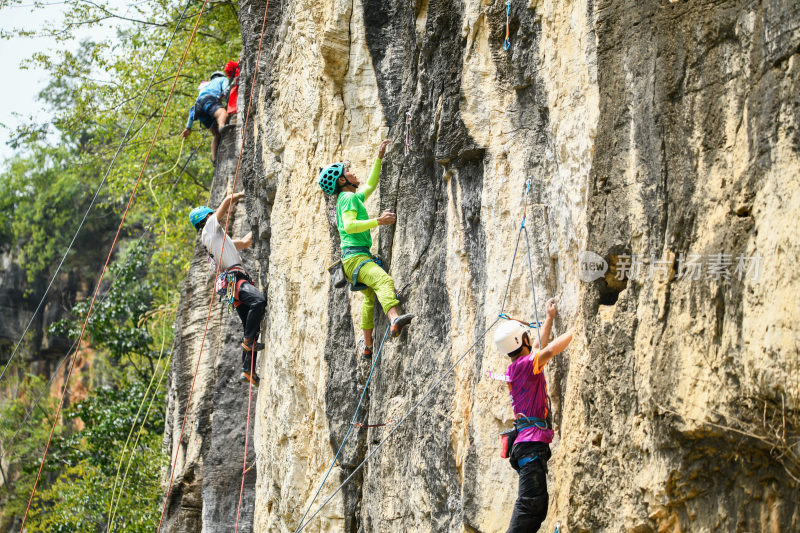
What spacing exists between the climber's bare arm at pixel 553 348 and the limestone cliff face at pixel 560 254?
12cm

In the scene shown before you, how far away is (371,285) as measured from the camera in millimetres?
7914

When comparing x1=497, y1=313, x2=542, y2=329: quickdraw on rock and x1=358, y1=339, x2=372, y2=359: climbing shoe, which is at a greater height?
x1=497, y1=313, x2=542, y2=329: quickdraw on rock

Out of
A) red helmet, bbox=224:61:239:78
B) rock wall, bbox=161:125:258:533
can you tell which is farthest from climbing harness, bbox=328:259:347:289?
red helmet, bbox=224:61:239:78

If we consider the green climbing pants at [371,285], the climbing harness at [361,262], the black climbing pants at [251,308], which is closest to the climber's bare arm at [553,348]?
the green climbing pants at [371,285]

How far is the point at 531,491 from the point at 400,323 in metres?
2.31

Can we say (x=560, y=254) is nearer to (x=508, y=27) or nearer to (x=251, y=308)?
(x=508, y=27)

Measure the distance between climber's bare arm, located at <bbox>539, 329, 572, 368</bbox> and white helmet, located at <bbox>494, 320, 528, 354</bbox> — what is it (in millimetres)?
253

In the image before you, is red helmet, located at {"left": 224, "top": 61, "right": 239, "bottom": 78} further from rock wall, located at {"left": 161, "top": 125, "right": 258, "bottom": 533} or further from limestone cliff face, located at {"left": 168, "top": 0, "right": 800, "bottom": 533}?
limestone cliff face, located at {"left": 168, "top": 0, "right": 800, "bottom": 533}

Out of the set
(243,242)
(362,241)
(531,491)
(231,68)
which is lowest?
(531,491)

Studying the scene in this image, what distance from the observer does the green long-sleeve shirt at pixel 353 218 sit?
8.04 metres

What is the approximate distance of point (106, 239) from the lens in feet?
93.0

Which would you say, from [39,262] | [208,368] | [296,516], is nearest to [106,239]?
[39,262]

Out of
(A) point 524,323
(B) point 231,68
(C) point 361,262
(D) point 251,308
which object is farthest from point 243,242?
(A) point 524,323

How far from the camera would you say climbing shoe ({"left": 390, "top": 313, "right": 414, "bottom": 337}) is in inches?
293
